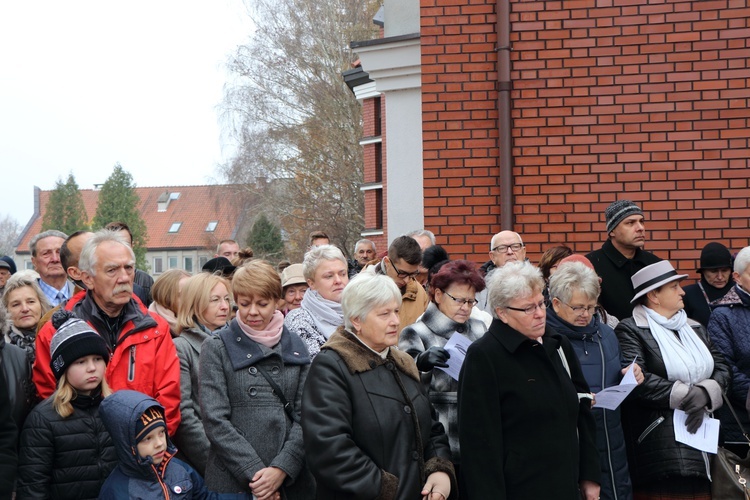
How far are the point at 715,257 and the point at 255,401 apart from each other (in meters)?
4.32

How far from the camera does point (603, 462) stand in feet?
18.1

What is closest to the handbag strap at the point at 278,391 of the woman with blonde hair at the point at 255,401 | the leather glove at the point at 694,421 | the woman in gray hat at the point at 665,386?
the woman with blonde hair at the point at 255,401

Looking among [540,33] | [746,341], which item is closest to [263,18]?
[540,33]

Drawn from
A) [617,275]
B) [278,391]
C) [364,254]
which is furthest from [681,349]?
[364,254]

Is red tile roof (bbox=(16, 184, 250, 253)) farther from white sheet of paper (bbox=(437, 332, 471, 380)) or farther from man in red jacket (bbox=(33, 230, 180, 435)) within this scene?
white sheet of paper (bbox=(437, 332, 471, 380))

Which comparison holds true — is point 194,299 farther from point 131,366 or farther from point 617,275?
point 617,275

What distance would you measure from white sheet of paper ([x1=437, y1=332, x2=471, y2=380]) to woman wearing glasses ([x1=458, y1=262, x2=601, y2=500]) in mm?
306

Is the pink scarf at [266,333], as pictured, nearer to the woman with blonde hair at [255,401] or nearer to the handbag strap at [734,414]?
the woman with blonde hair at [255,401]

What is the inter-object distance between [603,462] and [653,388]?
0.59 m

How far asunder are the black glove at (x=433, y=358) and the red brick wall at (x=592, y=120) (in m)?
3.56

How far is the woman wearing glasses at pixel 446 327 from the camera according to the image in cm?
530

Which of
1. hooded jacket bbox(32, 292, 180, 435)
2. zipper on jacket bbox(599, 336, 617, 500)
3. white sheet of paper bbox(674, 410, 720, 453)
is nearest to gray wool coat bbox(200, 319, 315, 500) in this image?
hooded jacket bbox(32, 292, 180, 435)

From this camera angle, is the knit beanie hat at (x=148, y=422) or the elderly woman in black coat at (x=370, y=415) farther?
the knit beanie hat at (x=148, y=422)

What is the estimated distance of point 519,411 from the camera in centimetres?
469
